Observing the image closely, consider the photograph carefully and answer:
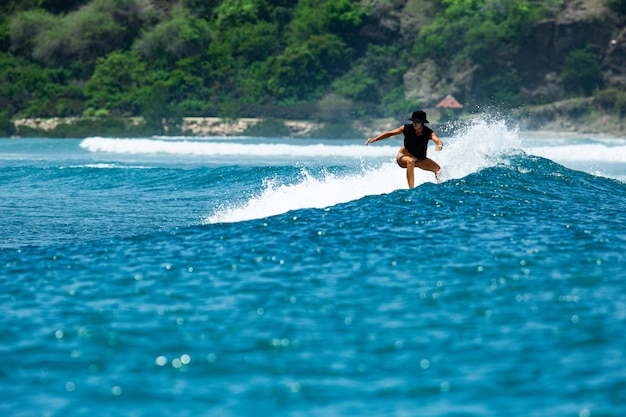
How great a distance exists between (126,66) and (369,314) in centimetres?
6259

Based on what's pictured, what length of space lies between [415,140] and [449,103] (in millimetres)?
48659

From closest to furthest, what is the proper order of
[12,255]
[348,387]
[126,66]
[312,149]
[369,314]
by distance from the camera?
[348,387], [369,314], [12,255], [312,149], [126,66]

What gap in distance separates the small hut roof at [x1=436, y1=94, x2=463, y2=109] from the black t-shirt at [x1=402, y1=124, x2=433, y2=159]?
48.0 meters

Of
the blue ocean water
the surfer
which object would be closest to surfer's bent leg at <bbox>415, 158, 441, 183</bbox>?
the surfer

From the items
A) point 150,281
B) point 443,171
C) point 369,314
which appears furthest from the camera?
point 443,171

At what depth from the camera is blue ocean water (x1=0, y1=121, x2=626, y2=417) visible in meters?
5.89

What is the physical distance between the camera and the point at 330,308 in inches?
307

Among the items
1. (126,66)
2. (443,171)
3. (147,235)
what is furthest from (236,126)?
(147,235)

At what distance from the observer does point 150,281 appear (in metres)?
8.95

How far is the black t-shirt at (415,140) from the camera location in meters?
14.4

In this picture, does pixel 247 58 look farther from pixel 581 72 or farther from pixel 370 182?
pixel 370 182

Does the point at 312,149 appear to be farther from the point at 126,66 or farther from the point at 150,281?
the point at 150,281

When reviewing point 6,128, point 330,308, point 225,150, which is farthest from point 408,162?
point 6,128

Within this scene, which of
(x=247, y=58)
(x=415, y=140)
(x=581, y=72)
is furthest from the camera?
(x=247, y=58)
